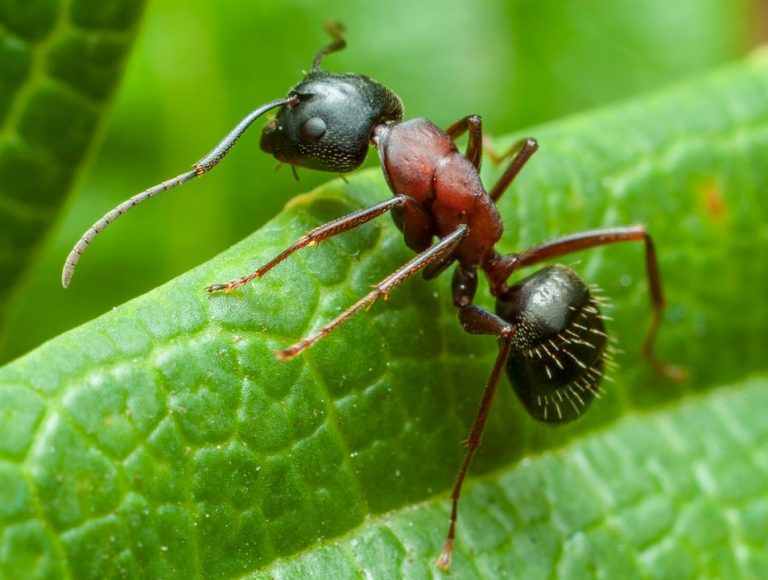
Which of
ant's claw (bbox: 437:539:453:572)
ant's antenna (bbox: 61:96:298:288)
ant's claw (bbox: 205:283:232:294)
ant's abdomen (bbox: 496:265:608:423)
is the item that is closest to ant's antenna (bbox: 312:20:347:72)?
ant's antenna (bbox: 61:96:298:288)

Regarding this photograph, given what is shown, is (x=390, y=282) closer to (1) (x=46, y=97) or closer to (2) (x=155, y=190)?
(2) (x=155, y=190)

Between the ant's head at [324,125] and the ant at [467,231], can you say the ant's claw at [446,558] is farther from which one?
the ant's head at [324,125]

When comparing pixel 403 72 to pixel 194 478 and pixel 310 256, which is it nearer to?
pixel 310 256

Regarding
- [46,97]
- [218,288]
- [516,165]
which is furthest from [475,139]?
[46,97]

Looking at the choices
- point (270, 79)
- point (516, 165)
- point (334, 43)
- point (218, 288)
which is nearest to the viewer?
point (218, 288)

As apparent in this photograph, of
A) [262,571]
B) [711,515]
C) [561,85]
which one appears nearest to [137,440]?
[262,571]

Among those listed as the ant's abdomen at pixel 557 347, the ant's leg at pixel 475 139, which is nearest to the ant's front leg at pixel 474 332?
the ant's abdomen at pixel 557 347
